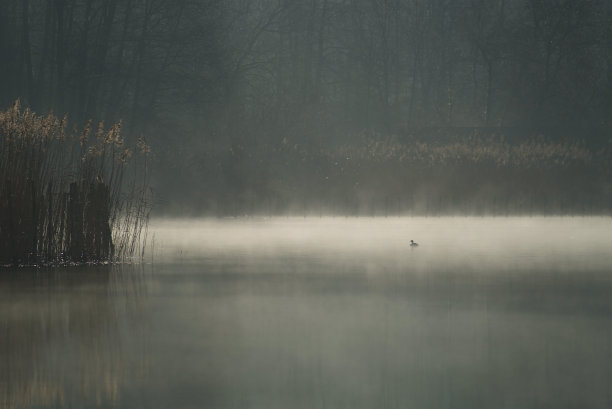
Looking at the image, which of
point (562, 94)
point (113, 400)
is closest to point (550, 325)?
point (113, 400)

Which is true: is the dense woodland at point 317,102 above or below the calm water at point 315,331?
above

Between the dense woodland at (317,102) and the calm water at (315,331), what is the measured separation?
8.53m

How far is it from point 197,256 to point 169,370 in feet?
21.0

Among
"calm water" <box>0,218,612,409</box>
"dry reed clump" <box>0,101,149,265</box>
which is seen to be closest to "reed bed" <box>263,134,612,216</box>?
"calm water" <box>0,218,612,409</box>

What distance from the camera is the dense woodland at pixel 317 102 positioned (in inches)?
803

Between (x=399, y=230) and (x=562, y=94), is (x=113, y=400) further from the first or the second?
(x=562, y=94)

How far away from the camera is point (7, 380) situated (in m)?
4.80

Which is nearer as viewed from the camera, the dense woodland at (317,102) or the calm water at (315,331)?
the calm water at (315,331)

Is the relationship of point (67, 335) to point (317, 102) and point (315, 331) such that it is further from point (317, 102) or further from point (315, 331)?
point (317, 102)

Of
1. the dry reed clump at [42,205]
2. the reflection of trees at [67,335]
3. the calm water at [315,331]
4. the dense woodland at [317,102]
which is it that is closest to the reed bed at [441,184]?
the dense woodland at [317,102]

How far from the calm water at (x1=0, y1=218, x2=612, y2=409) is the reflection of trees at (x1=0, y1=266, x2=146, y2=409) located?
0.01 metres

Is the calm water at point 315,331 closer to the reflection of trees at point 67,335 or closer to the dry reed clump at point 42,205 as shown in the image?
the reflection of trees at point 67,335

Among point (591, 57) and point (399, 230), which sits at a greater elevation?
point (591, 57)

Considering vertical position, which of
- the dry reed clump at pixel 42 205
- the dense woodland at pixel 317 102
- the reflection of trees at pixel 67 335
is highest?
the dense woodland at pixel 317 102
